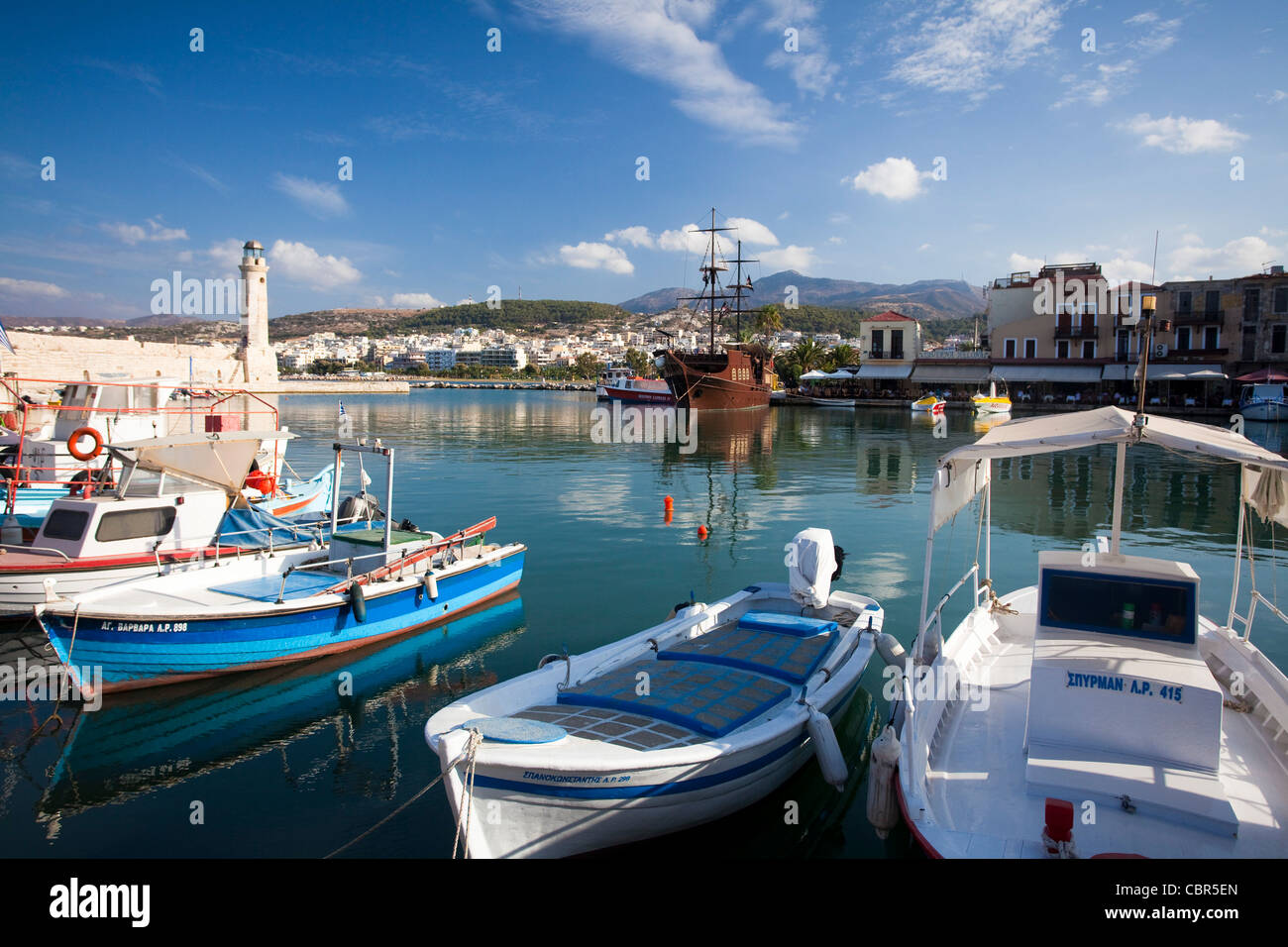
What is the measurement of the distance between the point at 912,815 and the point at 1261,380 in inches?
2764

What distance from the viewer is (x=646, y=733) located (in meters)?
6.77

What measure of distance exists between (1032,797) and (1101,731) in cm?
79

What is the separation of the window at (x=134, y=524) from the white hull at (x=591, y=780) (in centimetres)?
957

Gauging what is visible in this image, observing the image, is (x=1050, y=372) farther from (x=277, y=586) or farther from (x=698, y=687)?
(x=277, y=586)

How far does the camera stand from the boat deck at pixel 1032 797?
17.4ft

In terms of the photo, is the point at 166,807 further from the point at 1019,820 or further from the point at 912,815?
the point at 1019,820

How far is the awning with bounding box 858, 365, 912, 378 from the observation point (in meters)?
84.6

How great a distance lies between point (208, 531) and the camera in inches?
548

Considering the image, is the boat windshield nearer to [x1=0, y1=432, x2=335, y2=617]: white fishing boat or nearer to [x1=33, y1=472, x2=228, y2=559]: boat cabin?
[x1=0, y1=432, x2=335, y2=617]: white fishing boat

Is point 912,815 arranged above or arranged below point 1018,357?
below

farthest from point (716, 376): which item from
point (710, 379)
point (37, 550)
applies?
point (37, 550)
